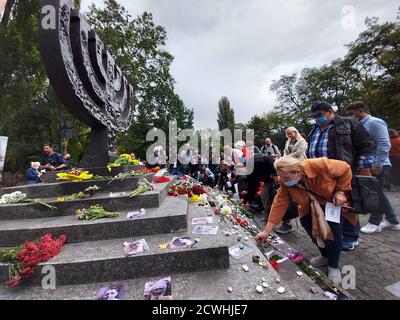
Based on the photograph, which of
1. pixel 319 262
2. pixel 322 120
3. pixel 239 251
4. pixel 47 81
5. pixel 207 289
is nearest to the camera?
pixel 207 289

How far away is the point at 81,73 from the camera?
13.5 feet

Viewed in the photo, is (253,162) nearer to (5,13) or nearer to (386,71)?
(5,13)

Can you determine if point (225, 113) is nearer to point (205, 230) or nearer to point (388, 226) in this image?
point (388, 226)

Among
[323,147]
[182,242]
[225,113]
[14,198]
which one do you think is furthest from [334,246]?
[225,113]

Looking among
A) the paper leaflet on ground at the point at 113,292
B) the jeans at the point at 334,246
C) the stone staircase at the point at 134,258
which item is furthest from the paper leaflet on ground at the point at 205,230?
the jeans at the point at 334,246

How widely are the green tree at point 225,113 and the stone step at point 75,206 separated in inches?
2019

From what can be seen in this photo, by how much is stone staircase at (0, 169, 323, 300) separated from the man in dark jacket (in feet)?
4.71

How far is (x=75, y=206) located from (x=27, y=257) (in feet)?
3.38

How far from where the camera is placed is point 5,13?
10969 mm

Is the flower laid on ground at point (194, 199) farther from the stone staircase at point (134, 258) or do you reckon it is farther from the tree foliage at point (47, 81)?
the tree foliage at point (47, 81)

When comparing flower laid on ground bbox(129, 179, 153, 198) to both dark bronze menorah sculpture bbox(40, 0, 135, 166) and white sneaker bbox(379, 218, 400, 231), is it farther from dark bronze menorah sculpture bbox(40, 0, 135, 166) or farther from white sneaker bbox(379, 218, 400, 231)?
white sneaker bbox(379, 218, 400, 231)

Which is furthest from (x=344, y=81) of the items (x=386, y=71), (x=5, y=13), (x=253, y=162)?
(x=5, y=13)

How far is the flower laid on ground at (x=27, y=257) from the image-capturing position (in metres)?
2.16

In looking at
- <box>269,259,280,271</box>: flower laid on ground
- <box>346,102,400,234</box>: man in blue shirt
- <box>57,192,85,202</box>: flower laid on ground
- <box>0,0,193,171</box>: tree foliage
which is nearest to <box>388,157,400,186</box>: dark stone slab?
<box>346,102,400,234</box>: man in blue shirt
